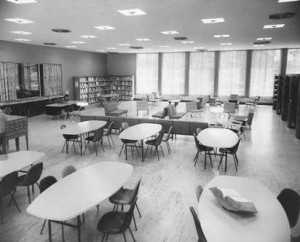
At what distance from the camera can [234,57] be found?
1803 cm

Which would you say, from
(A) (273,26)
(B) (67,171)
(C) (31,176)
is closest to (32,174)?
(C) (31,176)

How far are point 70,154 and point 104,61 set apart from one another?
47.6 ft

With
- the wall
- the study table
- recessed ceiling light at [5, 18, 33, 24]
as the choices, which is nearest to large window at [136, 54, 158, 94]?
the wall

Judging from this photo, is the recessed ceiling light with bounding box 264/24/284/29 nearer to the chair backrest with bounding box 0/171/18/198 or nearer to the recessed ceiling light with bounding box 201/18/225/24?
the recessed ceiling light with bounding box 201/18/225/24

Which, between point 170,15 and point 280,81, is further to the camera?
point 280,81

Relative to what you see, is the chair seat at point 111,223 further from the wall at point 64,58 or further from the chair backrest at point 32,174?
the wall at point 64,58

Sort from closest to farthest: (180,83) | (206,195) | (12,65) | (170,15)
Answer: (206,195)
(170,15)
(12,65)
(180,83)

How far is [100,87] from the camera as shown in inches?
774

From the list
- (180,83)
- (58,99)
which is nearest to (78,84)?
(58,99)

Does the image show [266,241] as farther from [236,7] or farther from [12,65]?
[12,65]

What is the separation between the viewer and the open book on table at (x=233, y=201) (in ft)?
9.74

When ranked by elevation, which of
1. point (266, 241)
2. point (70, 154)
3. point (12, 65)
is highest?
point (12, 65)

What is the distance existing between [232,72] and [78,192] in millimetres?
16766

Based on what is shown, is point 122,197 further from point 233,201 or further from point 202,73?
point 202,73
